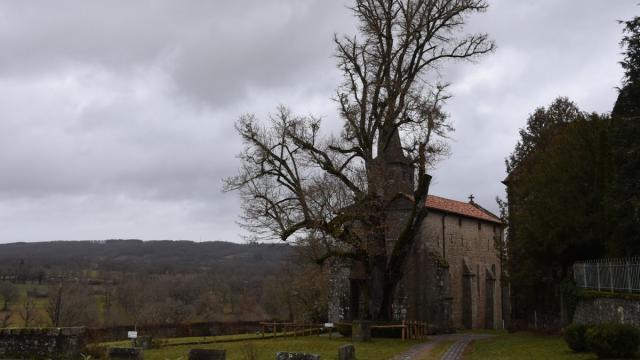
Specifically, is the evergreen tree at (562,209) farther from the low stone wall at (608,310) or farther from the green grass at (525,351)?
the green grass at (525,351)

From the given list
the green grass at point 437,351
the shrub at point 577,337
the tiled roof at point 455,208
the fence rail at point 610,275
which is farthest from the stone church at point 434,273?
the shrub at point 577,337

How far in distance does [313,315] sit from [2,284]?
4475cm

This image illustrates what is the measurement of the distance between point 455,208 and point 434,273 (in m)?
8.55

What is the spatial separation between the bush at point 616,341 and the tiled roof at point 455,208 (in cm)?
2513

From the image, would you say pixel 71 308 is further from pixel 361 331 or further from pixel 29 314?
pixel 361 331

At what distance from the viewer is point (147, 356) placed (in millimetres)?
24781

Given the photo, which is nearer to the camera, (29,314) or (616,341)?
(616,341)

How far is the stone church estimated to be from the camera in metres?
41.0

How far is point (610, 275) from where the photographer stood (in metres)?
22.8

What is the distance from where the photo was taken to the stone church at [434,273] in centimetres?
4097

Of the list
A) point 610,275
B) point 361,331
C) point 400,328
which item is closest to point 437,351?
point 361,331

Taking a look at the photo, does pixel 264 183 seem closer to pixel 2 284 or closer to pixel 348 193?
pixel 348 193

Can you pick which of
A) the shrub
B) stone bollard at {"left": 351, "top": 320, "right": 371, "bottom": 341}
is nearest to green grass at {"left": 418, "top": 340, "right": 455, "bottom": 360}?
stone bollard at {"left": 351, "top": 320, "right": 371, "bottom": 341}

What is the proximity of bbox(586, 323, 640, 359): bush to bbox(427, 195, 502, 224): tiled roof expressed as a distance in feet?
82.5
